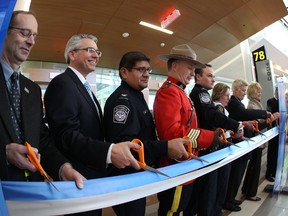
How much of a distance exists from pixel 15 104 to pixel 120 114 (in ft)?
1.77

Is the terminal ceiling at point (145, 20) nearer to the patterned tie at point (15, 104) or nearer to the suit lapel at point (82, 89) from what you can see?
the suit lapel at point (82, 89)

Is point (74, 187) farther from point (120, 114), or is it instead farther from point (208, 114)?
point (208, 114)

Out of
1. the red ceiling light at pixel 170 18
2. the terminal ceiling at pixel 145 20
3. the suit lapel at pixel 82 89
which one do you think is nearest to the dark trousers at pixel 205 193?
the suit lapel at pixel 82 89

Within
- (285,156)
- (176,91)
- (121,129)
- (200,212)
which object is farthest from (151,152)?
(285,156)

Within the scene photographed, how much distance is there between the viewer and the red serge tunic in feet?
4.69

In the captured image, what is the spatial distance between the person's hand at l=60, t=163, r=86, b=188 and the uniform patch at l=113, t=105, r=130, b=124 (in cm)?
43

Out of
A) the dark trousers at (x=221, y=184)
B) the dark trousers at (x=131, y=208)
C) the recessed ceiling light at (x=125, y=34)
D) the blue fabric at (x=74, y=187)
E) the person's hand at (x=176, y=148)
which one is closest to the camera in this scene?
the blue fabric at (x=74, y=187)

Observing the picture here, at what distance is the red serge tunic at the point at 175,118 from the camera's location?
1.43 metres

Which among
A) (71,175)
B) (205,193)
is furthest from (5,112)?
(205,193)

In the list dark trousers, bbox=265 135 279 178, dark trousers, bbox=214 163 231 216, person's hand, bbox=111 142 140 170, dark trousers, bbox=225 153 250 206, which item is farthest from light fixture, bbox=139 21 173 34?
person's hand, bbox=111 142 140 170

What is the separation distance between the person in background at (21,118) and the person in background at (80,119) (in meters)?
0.10

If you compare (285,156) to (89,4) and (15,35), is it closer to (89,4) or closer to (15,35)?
(15,35)

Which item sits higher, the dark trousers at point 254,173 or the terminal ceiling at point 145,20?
the terminal ceiling at point 145,20

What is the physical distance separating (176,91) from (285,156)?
7.88 ft
